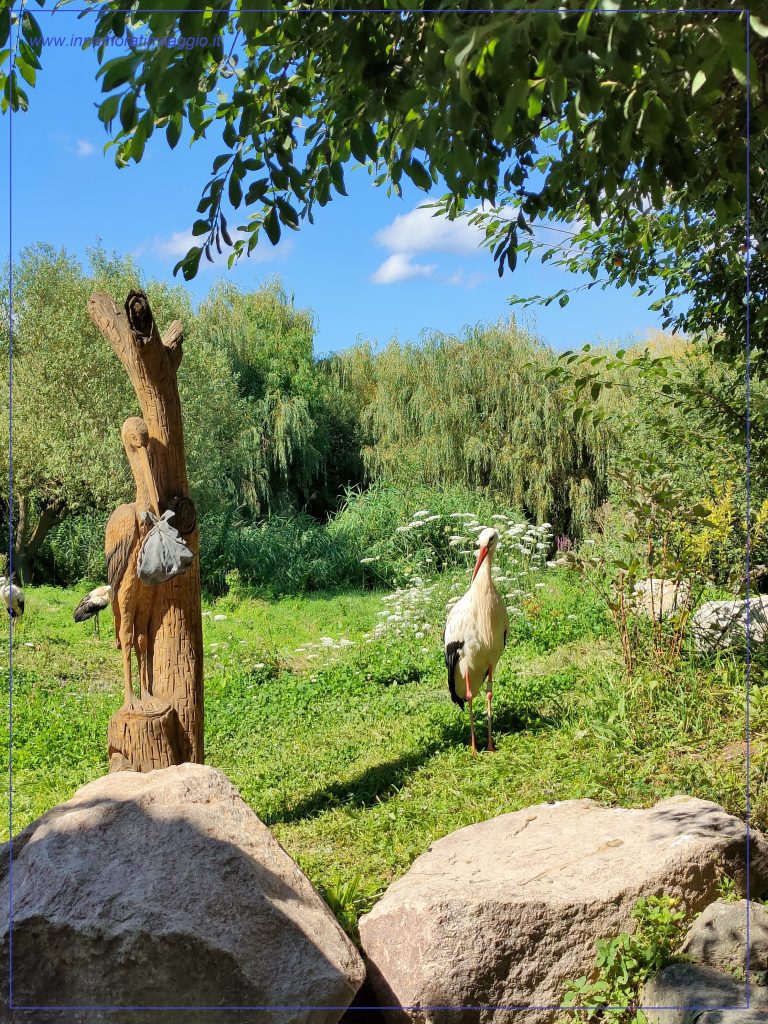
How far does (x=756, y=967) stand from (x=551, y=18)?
3.27 metres

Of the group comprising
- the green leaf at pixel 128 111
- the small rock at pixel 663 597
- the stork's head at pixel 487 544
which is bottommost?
the small rock at pixel 663 597

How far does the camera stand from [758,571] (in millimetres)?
6469

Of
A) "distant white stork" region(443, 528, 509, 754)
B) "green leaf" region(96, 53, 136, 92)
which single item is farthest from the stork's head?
"green leaf" region(96, 53, 136, 92)

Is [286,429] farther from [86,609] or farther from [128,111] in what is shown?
[128,111]

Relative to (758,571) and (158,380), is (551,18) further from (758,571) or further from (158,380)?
(758,571)

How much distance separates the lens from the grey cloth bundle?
461 cm

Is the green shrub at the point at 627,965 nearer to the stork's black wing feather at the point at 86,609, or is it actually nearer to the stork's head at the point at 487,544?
the stork's head at the point at 487,544

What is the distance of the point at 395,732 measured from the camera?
6.88 meters

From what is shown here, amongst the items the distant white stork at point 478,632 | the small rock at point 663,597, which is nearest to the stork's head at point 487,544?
the distant white stork at point 478,632

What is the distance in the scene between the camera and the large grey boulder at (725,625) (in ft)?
20.8

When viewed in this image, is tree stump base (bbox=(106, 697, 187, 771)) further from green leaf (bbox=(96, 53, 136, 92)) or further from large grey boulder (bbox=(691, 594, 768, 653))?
large grey boulder (bbox=(691, 594, 768, 653))

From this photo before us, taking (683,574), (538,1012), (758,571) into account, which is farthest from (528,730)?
(538,1012)

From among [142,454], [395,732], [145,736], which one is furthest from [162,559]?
[395,732]

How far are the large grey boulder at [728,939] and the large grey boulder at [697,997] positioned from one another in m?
0.08
